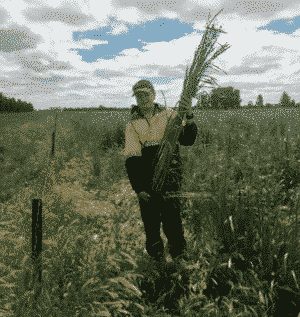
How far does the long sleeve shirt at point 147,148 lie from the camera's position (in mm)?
2314

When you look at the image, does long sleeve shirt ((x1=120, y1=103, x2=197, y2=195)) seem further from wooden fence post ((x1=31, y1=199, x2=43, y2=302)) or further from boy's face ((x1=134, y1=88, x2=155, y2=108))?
wooden fence post ((x1=31, y1=199, x2=43, y2=302))

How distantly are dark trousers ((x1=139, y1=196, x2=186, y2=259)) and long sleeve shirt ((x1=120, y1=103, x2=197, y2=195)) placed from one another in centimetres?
16

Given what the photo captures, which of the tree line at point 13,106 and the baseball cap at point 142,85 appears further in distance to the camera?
the tree line at point 13,106

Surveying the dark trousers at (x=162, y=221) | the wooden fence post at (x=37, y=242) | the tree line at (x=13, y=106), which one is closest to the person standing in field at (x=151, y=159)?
the dark trousers at (x=162, y=221)

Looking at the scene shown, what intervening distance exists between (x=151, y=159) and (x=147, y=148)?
0.12 metres

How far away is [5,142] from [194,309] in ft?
40.5

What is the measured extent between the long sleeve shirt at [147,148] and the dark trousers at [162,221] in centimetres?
16

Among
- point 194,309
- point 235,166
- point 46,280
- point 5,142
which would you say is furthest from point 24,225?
point 5,142

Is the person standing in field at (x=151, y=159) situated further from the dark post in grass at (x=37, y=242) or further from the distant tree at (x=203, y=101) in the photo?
the dark post in grass at (x=37, y=242)

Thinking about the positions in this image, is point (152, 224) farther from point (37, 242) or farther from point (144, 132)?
point (37, 242)

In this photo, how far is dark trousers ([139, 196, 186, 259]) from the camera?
99.0 inches

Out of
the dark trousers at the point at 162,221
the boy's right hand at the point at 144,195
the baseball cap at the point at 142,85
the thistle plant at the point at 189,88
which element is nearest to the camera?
the thistle plant at the point at 189,88

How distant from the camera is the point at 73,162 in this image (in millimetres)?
Answer: 7207

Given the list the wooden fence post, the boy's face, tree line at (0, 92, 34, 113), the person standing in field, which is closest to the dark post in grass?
the wooden fence post
